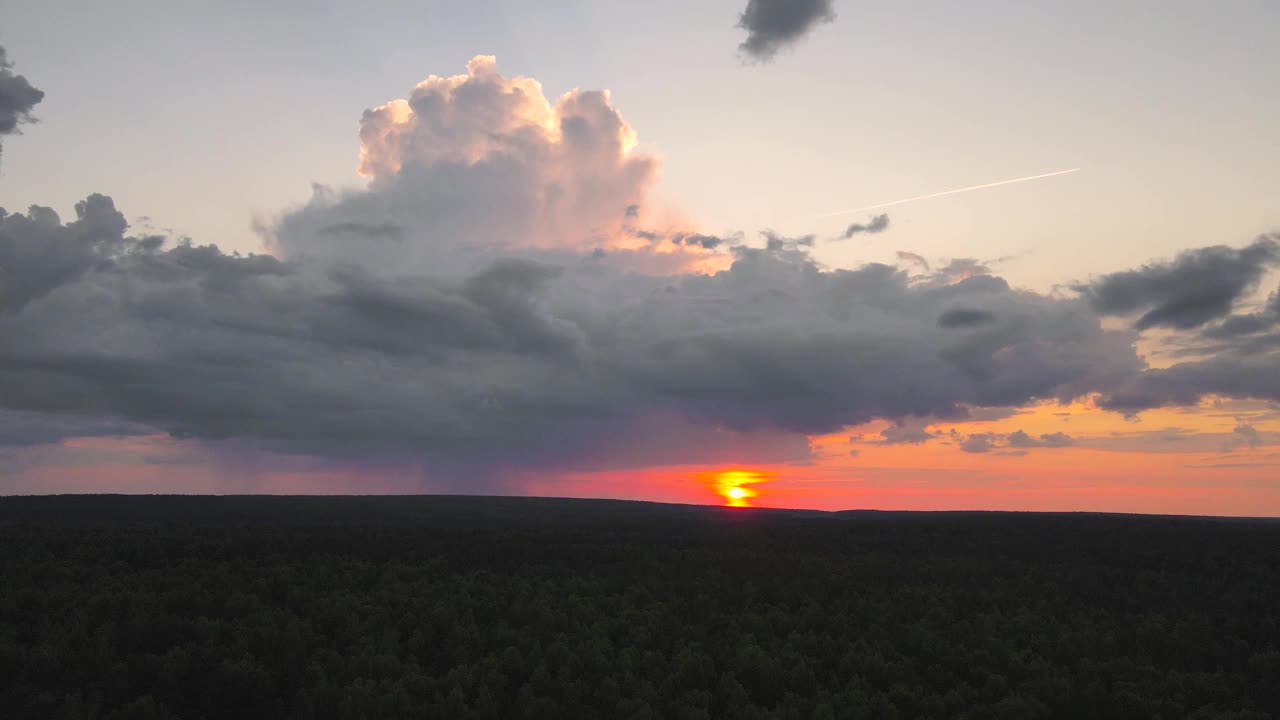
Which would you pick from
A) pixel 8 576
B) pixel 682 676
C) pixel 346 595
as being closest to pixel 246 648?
pixel 346 595

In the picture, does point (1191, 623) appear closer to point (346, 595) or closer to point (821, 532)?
point (346, 595)

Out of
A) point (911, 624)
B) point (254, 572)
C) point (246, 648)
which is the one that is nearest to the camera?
point (246, 648)

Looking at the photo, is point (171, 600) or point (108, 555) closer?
point (171, 600)

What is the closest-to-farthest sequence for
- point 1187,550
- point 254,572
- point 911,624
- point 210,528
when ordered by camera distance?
1. point 911,624
2. point 254,572
3. point 1187,550
4. point 210,528

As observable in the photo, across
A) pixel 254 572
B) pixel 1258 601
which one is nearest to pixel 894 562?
pixel 1258 601

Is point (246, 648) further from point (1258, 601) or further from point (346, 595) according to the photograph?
point (1258, 601)

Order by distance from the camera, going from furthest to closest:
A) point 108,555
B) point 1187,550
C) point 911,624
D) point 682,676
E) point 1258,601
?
point 1187,550
point 108,555
point 1258,601
point 911,624
point 682,676
